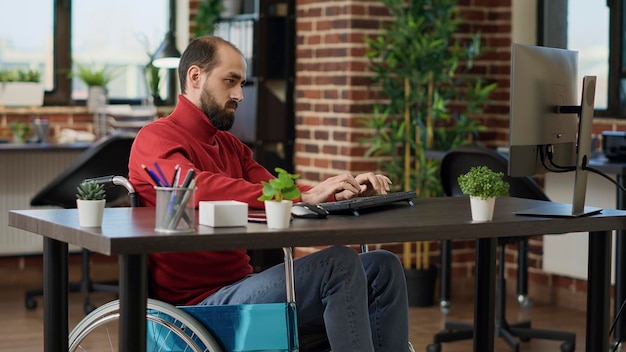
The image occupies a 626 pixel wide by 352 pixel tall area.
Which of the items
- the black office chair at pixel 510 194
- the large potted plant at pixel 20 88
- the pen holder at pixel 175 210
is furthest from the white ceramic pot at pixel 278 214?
the large potted plant at pixel 20 88

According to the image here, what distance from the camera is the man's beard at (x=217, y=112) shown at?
10.5 ft

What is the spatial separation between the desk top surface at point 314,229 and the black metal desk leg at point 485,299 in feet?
0.44

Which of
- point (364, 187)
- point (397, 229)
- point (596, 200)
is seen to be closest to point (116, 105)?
point (596, 200)

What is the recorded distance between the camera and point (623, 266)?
4617mm

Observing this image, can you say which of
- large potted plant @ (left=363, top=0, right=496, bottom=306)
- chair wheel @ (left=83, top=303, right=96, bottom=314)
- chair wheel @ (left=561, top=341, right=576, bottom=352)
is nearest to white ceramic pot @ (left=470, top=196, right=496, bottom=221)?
chair wheel @ (left=561, top=341, right=576, bottom=352)

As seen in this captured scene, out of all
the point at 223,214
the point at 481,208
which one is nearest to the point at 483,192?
the point at 481,208

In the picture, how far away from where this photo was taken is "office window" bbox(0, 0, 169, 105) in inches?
248

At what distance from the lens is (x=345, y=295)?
2770 mm

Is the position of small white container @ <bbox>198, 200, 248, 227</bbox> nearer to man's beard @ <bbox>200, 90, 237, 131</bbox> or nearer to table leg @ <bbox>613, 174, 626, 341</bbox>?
man's beard @ <bbox>200, 90, 237, 131</bbox>

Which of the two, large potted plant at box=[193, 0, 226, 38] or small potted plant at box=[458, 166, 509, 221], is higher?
large potted plant at box=[193, 0, 226, 38]

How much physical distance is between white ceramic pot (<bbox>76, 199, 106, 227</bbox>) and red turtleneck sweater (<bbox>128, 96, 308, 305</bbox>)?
0.32m

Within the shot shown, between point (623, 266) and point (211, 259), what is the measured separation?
2264 mm

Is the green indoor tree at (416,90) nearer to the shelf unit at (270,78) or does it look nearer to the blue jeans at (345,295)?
the shelf unit at (270,78)

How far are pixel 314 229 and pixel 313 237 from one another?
2 centimetres
